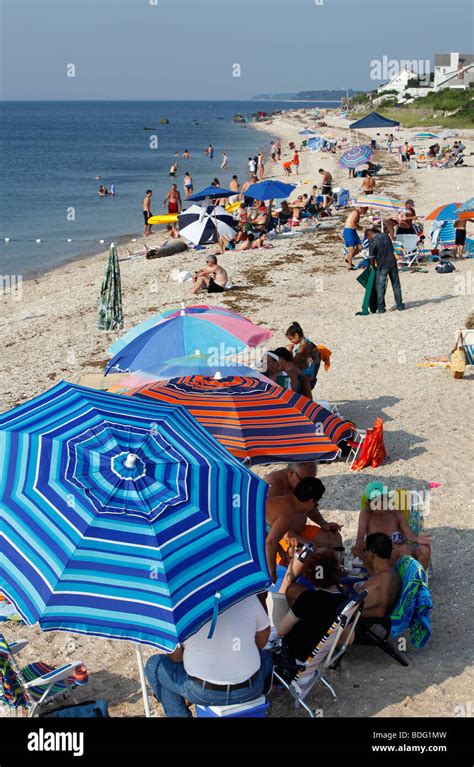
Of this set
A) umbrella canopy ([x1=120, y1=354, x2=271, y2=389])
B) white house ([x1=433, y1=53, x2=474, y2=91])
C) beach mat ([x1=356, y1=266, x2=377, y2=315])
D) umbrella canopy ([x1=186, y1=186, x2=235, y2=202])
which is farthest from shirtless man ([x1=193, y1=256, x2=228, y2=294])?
white house ([x1=433, y1=53, x2=474, y2=91])

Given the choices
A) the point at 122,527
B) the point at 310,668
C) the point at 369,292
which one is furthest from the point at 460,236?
the point at 122,527

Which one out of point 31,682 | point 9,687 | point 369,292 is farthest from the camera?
point 369,292

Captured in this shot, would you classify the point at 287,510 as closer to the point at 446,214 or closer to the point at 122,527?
the point at 122,527

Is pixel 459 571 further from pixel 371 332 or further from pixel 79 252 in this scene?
pixel 79 252

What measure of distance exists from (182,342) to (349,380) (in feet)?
12.1

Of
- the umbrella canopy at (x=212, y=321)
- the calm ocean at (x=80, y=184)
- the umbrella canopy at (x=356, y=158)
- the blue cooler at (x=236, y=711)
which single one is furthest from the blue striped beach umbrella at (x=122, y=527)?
the umbrella canopy at (x=356, y=158)

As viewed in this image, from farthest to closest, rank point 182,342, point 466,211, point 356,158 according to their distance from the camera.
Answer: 1. point 356,158
2. point 466,211
3. point 182,342

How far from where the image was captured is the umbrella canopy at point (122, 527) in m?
3.68

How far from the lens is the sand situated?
5.05 metres

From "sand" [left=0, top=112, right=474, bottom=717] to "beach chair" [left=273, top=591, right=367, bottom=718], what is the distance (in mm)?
147

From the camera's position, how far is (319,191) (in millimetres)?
26391

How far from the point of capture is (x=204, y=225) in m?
20.2

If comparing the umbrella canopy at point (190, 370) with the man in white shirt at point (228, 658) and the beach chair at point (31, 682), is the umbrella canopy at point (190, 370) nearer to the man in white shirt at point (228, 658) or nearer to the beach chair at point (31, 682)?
the beach chair at point (31, 682)
